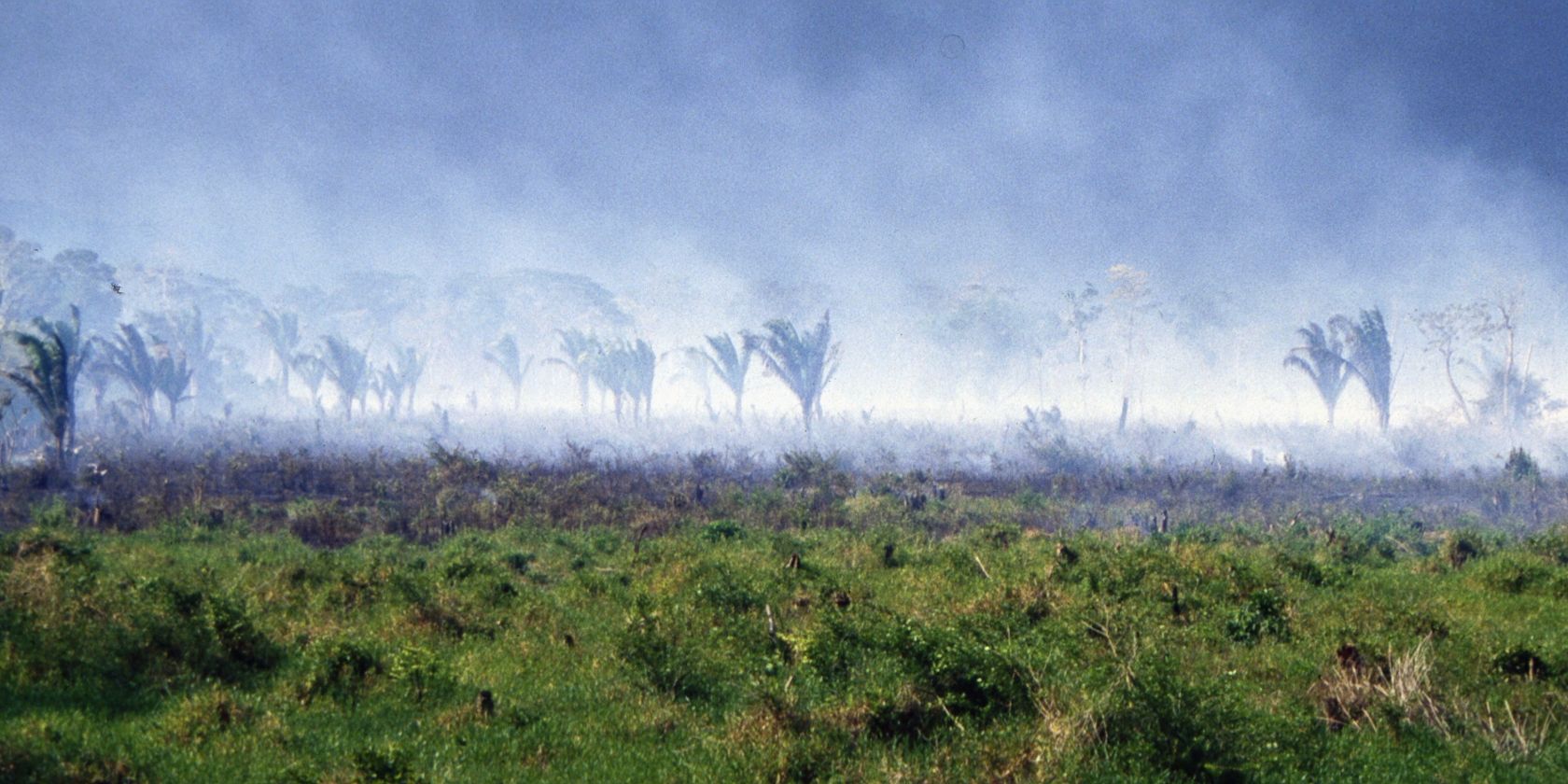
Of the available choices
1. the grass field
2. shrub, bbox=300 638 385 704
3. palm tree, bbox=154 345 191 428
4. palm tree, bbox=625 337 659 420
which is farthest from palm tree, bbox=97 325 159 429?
shrub, bbox=300 638 385 704

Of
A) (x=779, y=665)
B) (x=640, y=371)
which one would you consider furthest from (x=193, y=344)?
(x=779, y=665)

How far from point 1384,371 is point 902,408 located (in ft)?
200

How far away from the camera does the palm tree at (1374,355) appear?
59875 millimetres

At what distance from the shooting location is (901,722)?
793 centimetres

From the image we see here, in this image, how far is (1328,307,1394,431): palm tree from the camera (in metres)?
59.9

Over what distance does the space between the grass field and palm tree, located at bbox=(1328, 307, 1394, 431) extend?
50.3m

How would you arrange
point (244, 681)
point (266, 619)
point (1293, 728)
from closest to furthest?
point (1293, 728), point (244, 681), point (266, 619)

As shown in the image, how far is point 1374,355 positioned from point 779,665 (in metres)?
65.9

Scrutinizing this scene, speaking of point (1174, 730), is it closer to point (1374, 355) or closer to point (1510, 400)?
point (1374, 355)

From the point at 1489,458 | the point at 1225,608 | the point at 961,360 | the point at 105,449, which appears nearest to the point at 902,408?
the point at 961,360

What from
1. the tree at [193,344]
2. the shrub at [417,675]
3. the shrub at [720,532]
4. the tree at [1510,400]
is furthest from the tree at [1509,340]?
the tree at [193,344]

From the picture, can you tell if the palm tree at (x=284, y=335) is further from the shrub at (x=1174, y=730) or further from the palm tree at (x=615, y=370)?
the shrub at (x=1174, y=730)

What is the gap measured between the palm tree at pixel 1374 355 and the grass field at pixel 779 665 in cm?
5029

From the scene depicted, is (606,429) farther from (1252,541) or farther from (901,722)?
(901,722)
